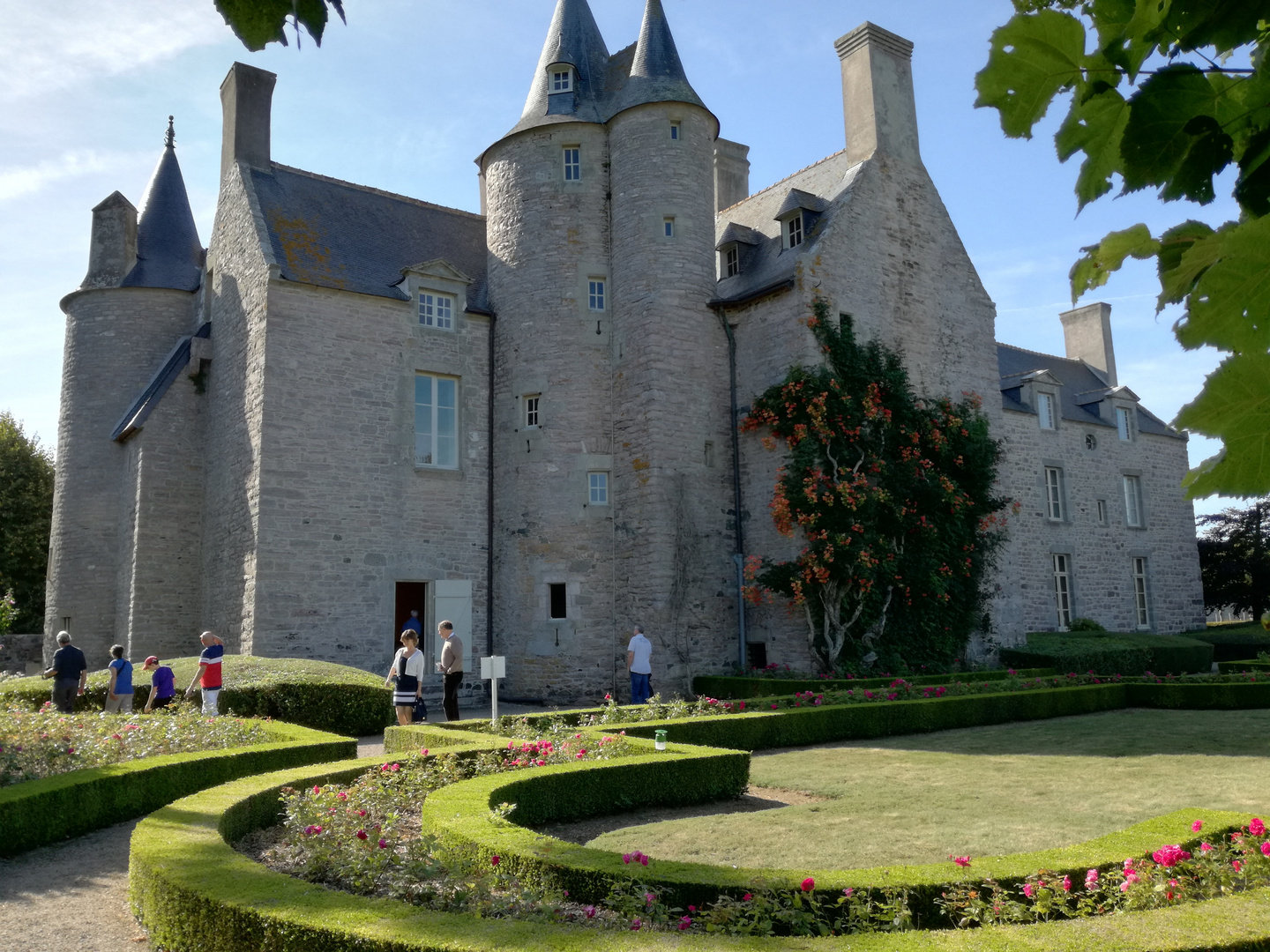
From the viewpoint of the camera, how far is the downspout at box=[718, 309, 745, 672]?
56.6 ft

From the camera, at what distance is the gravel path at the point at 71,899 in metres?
4.80

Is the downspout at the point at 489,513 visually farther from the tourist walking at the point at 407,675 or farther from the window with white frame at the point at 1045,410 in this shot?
the window with white frame at the point at 1045,410

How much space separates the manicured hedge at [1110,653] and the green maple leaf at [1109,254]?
18.6 metres

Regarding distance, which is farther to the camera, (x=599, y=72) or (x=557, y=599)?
(x=599, y=72)

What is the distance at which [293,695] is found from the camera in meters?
11.9

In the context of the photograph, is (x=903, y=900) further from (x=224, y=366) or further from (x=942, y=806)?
(x=224, y=366)

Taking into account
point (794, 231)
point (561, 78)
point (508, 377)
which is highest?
point (561, 78)

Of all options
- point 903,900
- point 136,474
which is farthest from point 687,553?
point 903,900

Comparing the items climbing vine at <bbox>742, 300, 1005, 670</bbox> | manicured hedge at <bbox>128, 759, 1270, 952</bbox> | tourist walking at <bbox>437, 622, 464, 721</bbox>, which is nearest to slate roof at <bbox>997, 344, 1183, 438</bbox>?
climbing vine at <bbox>742, 300, 1005, 670</bbox>

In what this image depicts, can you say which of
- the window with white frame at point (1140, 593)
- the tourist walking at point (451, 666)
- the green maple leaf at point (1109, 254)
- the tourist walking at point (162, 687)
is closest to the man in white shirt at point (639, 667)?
the tourist walking at point (451, 666)

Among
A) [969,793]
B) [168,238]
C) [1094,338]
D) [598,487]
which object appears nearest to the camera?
[969,793]

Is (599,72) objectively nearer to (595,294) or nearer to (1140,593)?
(595,294)

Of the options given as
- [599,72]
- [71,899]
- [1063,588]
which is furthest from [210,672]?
[1063,588]

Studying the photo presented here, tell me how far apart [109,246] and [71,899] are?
18.3 metres
